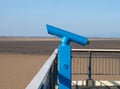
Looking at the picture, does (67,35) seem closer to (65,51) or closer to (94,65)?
(65,51)

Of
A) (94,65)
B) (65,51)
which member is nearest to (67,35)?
(65,51)

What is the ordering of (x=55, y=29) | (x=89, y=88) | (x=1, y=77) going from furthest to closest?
1. (x=1, y=77)
2. (x=89, y=88)
3. (x=55, y=29)

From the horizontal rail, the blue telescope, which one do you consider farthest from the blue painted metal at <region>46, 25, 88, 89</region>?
the horizontal rail

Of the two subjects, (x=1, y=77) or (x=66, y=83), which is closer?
(x=66, y=83)

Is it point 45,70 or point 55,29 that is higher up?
point 55,29

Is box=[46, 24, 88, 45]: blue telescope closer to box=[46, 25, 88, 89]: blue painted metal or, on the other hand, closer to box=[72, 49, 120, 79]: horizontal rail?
box=[46, 25, 88, 89]: blue painted metal

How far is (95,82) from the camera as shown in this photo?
359 inches

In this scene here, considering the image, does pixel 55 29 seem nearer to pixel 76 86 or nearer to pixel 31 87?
pixel 31 87

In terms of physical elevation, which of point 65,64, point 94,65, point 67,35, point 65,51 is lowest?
point 94,65

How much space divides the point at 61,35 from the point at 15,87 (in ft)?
31.8

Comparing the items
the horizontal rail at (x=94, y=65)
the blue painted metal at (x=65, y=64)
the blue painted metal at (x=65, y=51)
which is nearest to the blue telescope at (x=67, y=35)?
the blue painted metal at (x=65, y=51)

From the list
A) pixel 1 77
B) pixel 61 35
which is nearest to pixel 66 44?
pixel 61 35

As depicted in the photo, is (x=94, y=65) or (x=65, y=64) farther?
(x=94, y=65)

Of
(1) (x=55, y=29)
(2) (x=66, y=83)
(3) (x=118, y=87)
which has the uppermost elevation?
(1) (x=55, y=29)
